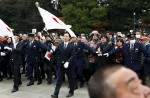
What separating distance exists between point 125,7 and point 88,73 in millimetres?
27505

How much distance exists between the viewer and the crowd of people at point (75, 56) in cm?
866

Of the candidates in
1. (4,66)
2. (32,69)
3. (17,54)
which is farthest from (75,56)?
(4,66)

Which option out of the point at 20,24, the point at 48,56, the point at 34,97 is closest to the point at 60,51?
the point at 34,97

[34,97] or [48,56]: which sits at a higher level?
[48,56]

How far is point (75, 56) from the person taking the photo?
957 centimetres

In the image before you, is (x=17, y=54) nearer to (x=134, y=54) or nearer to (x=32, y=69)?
(x=32, y=69)

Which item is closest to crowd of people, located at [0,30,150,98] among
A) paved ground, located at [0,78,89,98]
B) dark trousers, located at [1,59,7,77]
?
paved ground, located at [0,78,89,98]

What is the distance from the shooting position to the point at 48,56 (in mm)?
11070

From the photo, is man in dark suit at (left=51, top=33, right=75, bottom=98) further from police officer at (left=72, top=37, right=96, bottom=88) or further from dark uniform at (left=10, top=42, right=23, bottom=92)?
dark uniform at (left=10, top=42, right=23, bottom=92)

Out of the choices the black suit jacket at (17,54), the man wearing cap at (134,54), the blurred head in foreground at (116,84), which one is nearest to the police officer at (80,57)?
the man wearing cap at (134,54)

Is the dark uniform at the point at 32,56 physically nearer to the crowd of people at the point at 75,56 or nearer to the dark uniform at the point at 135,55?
the crowd of people at the point at 75,56

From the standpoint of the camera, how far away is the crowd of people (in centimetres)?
866

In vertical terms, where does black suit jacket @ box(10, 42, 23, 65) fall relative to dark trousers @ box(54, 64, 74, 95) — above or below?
above

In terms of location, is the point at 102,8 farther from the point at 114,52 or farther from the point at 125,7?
the point at 114,52
